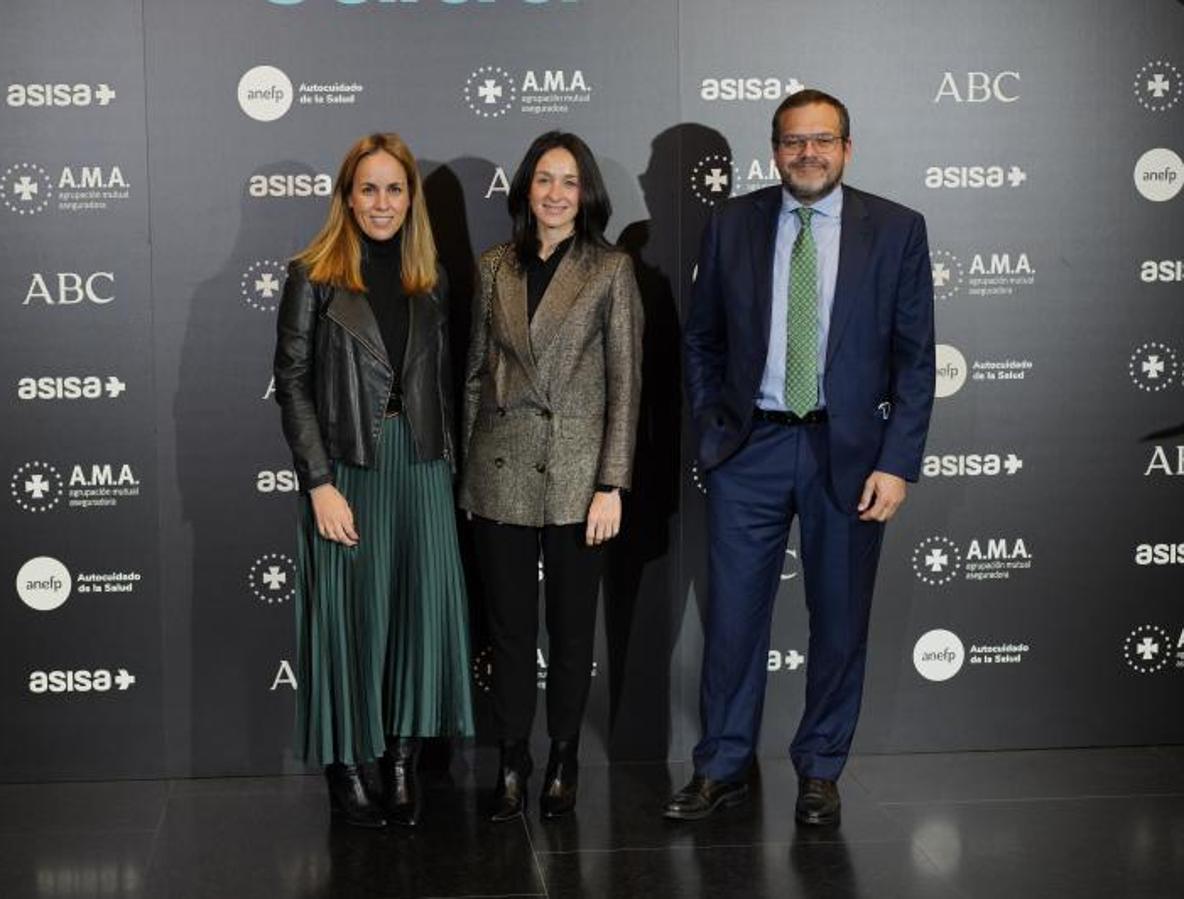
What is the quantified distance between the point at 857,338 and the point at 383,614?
1436 millimetres

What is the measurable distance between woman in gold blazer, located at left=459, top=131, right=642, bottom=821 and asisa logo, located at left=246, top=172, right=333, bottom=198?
2.22 ft

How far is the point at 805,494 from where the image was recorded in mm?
4293

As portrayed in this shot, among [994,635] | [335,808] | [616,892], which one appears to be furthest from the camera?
[994,635]

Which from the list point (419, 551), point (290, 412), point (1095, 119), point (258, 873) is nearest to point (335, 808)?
point (258, 873)

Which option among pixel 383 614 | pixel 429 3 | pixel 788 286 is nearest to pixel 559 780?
pixel 383 614

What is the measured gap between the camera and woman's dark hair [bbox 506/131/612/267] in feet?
13.9

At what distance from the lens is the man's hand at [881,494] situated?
13.9 ft

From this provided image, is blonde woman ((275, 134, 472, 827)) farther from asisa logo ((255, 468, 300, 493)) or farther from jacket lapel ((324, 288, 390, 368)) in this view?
asisa logo ((255, 468, 300, 493))

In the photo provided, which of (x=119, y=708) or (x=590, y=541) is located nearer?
(x=590, y=541)

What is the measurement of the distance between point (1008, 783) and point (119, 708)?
2.63 meters

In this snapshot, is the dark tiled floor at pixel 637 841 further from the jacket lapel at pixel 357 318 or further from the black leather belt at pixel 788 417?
the jacket lapel at pixel 357 318

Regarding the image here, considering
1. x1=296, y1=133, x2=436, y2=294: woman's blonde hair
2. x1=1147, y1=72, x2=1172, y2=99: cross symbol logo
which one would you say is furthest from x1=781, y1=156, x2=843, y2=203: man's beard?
x1=1147, y1=72, x2=1172, y2=99: cross symbol logo

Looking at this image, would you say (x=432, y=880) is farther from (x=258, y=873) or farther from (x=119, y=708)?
(x=119, y=708)

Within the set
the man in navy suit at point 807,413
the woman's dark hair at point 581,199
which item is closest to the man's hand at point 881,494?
the man in navy suit at point 807,413
